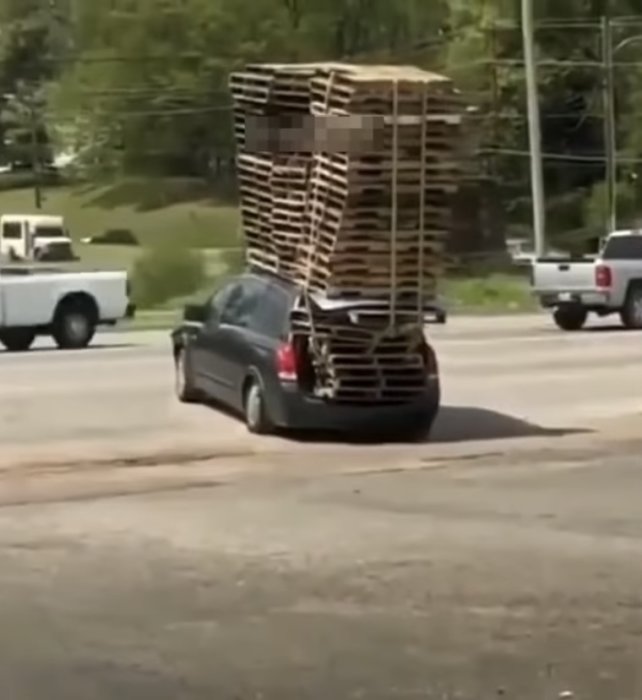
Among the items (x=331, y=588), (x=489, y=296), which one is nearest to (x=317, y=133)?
(x=331, y=588)

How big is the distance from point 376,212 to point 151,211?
7044 cm

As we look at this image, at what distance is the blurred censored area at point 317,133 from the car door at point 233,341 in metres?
1.44

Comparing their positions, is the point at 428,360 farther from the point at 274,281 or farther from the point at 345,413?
the point at 274,281

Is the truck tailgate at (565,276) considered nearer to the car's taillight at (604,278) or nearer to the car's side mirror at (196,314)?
the car's taillight at (604,278)

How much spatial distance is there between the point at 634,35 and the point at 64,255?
70.1ft

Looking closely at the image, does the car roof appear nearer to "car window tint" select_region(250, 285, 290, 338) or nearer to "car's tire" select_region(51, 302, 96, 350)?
"car window tint" select_region(250, 285, 290, 338)

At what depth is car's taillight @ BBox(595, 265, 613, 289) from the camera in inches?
1453

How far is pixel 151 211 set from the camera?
89.9 m

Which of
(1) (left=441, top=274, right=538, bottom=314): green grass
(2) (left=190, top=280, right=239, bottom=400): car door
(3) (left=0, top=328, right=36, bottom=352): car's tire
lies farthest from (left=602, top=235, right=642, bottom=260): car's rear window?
(2) (left=190, top=280, right=239, bottom=400): car door

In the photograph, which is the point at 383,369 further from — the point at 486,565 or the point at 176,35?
the point at 176,35

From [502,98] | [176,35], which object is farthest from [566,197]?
[176,35]

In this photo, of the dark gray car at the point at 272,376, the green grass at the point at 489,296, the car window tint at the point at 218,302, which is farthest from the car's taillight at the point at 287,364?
the green grass at the point at 489,296

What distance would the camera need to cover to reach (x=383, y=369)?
65.8 ft

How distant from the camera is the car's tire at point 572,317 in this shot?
123ft
